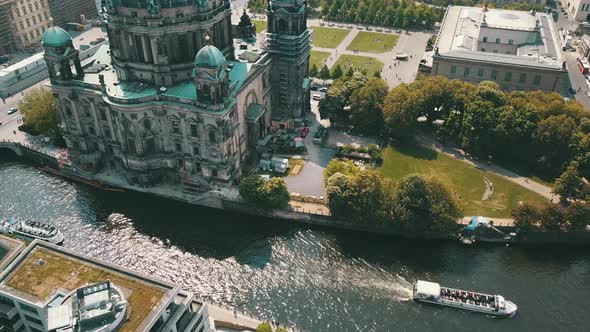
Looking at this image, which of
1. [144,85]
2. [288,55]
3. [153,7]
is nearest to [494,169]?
[288,55]

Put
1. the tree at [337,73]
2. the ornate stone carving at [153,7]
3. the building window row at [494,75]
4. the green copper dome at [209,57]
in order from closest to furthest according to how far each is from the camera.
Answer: the green copper dome at [209,57]
the ornate stone carving at [153,7]
the building window row at [494,75]
the tree at [337,73]

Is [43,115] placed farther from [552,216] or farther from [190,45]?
[552,216]

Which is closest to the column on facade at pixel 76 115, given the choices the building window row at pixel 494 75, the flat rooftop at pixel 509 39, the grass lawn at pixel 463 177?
the grass lawn at pixel 463 177

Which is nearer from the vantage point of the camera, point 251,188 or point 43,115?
point 251,188

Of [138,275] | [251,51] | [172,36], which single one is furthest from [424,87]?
[138,275]

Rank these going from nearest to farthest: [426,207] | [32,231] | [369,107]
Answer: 1. [426,207]
2. [32,231]
3. [369,107]

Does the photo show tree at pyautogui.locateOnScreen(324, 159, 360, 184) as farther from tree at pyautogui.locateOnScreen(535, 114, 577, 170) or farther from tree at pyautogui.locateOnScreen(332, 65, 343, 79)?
tree at pyautogui.locateOnScreen(332, 65, 343, 79)

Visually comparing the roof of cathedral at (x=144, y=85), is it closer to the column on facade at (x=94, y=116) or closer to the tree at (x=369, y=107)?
the column on facade at (x=94, y=116)
